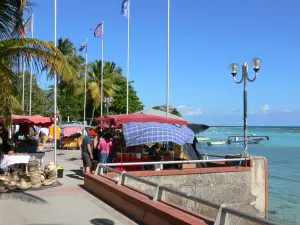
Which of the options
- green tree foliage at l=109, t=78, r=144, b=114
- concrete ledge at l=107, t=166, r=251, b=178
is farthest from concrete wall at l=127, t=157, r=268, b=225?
green tree foliage at l=109, t=78, r=144, b=114

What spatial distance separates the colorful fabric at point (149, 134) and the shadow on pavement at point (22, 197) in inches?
140

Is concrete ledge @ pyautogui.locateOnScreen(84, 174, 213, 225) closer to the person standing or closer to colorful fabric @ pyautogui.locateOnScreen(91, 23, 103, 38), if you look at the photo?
the person standing

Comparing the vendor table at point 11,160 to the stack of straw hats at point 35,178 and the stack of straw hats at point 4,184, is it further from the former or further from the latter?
the stack of straw hats at point 4,184

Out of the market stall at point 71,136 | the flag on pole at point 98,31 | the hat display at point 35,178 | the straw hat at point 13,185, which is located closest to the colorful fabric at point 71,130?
the market stall at point 71,136

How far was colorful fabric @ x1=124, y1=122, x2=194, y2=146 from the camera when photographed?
477 inches

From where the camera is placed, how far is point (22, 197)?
31.7 feet

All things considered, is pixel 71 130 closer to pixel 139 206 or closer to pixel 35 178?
pixel 35 178

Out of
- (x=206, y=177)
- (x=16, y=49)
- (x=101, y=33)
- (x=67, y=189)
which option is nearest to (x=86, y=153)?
(x=67, y=189)

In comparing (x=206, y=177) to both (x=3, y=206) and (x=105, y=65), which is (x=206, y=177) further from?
(x=105, y=65)

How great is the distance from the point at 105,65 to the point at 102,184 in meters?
47.0

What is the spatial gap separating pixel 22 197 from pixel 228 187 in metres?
6.94

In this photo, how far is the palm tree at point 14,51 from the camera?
8.57 metres

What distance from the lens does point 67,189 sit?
11070 mm

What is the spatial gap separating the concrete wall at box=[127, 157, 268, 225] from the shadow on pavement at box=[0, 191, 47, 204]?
126 inches
